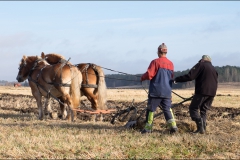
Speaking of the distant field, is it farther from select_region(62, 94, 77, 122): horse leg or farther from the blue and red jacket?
the blue and red jacket

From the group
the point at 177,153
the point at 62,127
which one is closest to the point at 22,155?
the point at 177,153

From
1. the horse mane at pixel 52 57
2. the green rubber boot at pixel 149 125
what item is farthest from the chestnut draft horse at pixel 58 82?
the green rubber boot at pixel 149 125

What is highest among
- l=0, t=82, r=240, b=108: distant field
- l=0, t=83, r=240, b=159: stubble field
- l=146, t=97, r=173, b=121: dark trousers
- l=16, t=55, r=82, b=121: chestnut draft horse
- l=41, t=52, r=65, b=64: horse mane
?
l=41, t=52, r=65, b=64: horse mane

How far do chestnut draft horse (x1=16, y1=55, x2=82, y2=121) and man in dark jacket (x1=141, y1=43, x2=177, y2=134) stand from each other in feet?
13.8

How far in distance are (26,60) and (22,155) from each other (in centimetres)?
825

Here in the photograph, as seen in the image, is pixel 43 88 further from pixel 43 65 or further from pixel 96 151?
pixel 96 151

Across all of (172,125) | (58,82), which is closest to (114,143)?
(172,125)

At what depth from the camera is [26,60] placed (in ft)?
48.0

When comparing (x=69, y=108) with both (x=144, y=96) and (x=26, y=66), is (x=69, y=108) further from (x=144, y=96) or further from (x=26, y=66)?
(x=144, y=96)

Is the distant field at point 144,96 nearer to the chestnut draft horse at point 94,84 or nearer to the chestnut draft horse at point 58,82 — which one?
the chestnut draft horse at point 94,84

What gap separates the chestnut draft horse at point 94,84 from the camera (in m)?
13.6

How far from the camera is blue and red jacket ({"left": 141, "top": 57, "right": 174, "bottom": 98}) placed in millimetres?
8906

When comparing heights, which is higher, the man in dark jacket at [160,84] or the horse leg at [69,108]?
the man in dark jacket at [160,84]

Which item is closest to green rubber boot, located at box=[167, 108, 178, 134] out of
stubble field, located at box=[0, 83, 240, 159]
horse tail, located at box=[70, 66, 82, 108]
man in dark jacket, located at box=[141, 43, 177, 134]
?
man in dark jacket, located at box=[141, 43, 177, 134]
